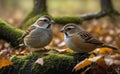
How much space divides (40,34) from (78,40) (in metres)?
0.66

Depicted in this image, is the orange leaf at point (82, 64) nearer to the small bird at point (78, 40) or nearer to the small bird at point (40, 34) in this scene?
the small bird at point (78, 40)

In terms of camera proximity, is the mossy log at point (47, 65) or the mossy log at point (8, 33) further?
the mossy log at point (8, 33)

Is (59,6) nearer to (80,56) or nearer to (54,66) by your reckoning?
(80,56)

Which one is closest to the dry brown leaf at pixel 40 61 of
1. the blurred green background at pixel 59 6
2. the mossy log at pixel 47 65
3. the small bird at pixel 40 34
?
the mossy log at pixel 47 65

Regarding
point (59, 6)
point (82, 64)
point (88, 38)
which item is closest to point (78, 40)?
point (88, 38)

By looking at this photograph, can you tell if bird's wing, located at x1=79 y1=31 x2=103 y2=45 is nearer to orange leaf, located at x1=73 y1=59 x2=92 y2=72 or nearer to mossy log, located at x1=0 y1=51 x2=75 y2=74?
mossy log, located at x1=0 y1=51 x2=75 y2=74

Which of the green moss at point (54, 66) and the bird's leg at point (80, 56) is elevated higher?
the green moss at point (54, 66)

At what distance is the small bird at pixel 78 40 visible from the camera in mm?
6840

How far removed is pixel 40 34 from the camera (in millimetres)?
6984

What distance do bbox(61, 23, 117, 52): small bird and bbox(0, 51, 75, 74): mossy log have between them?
215 millimetres

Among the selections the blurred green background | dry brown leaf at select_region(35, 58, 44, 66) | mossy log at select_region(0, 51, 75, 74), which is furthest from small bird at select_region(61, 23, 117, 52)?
the blurred green background

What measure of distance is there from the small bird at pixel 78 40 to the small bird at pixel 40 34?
A: 0.27 metres

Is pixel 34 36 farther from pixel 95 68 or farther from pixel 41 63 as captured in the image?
pixel 95 68

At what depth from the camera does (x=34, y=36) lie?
702 centimetres
